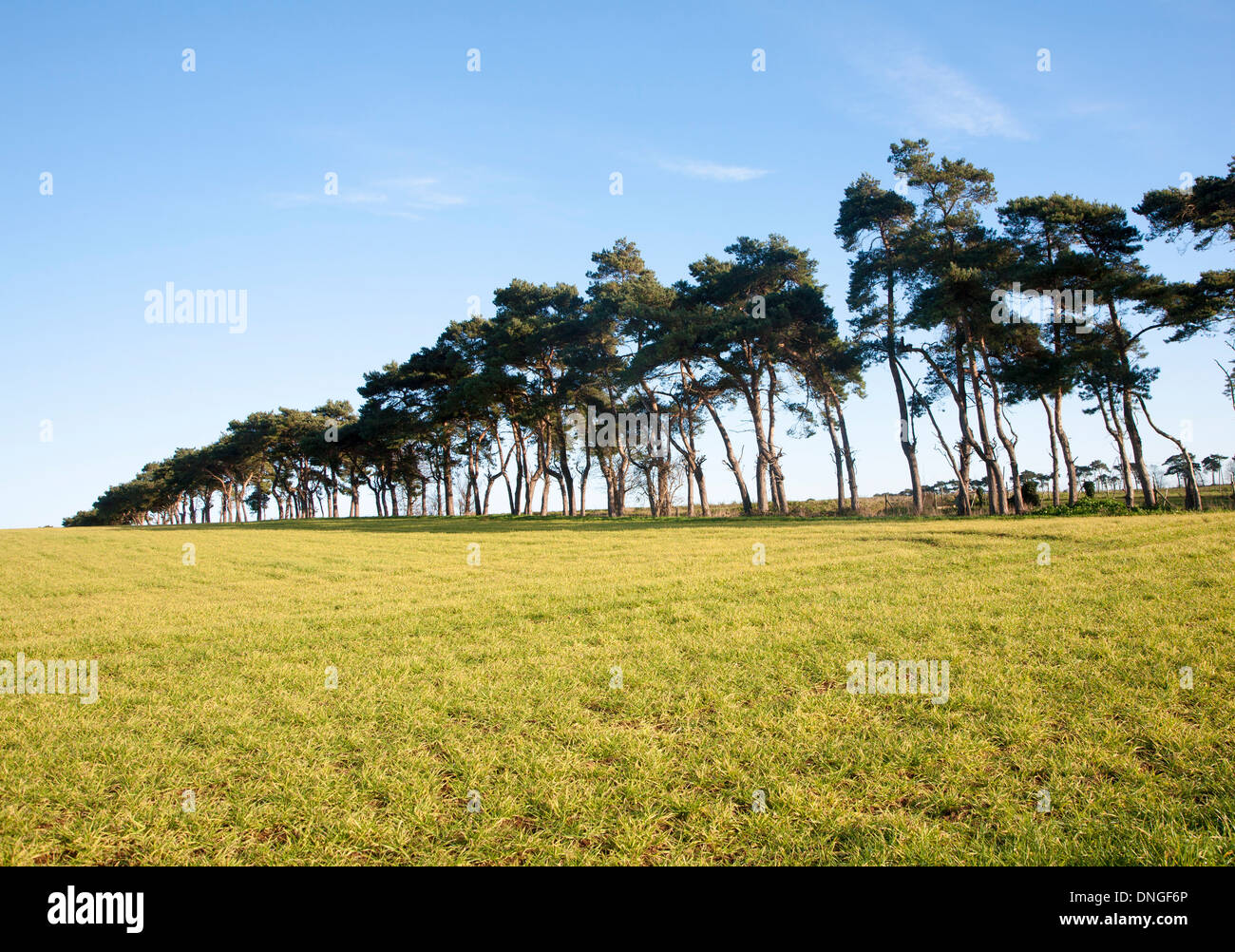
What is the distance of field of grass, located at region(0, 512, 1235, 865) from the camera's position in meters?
4.18

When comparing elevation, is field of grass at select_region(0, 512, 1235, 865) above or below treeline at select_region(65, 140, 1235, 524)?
below

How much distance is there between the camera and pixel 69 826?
14.3ft

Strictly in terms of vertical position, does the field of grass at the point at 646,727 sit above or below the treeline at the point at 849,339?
below

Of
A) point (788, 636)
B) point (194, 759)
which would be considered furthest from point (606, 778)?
point (788, 636)

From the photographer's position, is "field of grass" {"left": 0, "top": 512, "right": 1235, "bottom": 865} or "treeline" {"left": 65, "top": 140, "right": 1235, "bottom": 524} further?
"treeline" {"left": 65, "top": 140, "right": 1235, "bottom": 524}

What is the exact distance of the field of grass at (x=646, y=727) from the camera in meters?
4.18

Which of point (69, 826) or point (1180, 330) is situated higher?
point (1180, 330)

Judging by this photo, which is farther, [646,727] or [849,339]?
[849,339]

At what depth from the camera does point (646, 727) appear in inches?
231

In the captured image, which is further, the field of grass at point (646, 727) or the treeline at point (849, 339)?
the treeline at point (849, 339)
